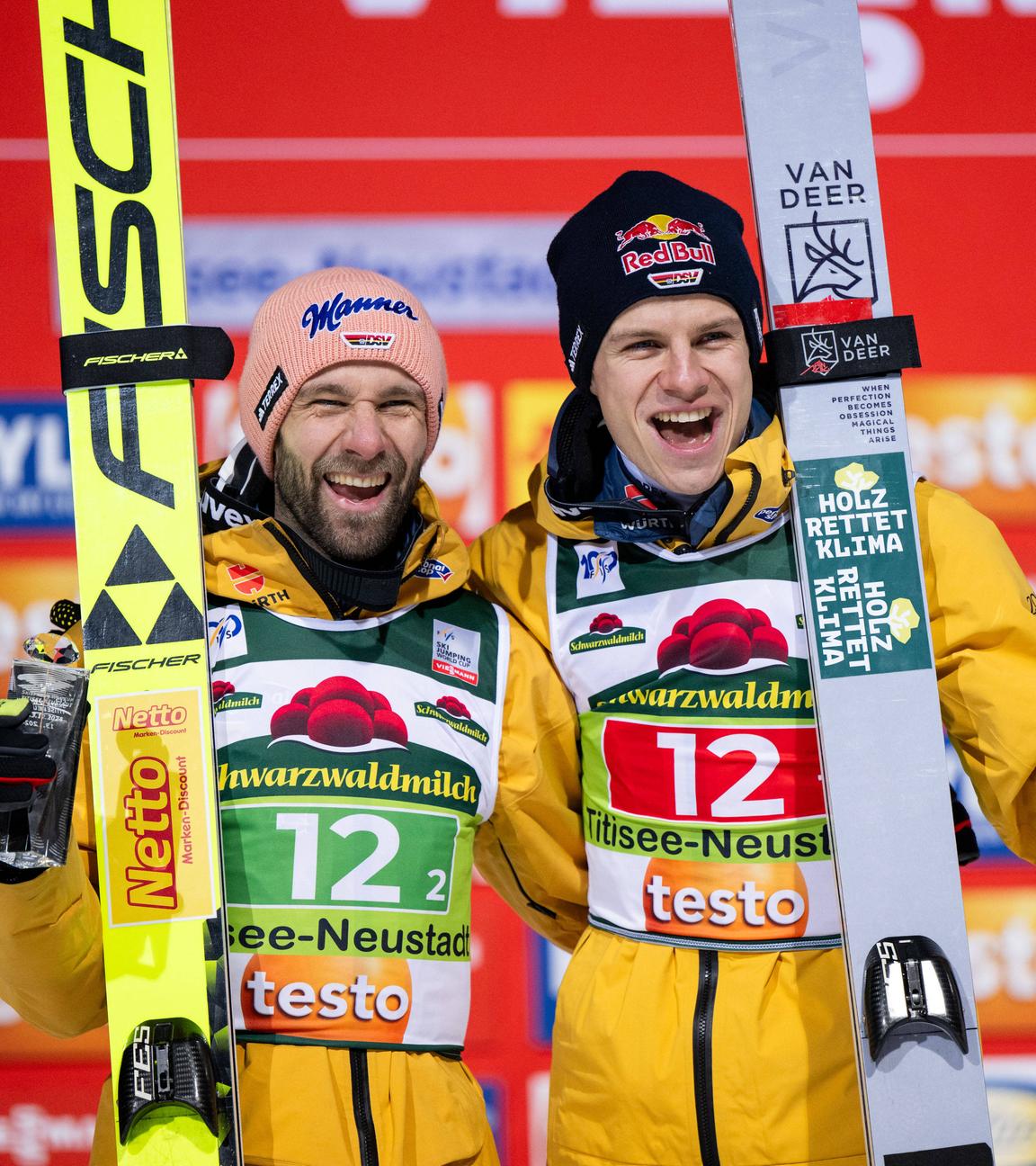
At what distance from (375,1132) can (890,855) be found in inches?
24.8

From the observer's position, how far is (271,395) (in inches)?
68.8

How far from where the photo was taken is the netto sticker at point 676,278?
167 centimetres

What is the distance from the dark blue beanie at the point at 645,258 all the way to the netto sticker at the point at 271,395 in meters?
0.36

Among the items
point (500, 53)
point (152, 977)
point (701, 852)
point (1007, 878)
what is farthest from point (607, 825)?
point (500, 53)

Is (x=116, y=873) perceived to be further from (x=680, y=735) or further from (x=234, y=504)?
(x=680, y=735)

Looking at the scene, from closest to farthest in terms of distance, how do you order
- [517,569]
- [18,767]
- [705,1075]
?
[18,767], [705,1075], [517,569]

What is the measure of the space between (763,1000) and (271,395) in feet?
3.03

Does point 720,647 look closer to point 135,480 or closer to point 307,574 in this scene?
point 307,574

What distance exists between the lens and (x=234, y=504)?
5.78 ft

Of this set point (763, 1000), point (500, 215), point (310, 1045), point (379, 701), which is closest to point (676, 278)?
point (379, 701)

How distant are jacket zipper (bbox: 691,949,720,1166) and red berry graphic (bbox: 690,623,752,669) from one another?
1.21 ft

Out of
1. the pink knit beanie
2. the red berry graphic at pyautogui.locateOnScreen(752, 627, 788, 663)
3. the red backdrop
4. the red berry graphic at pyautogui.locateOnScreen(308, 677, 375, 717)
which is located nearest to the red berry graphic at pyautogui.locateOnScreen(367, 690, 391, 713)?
the red berry graphic at pyautogui.locateOnScreen(308, 677, 375, 717)

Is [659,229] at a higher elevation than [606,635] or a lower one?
higher

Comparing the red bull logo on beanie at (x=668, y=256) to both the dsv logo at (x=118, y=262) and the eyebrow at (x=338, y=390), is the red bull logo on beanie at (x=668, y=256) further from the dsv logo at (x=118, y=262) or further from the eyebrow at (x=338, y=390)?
the dsv logo at (x=118, y=262)
